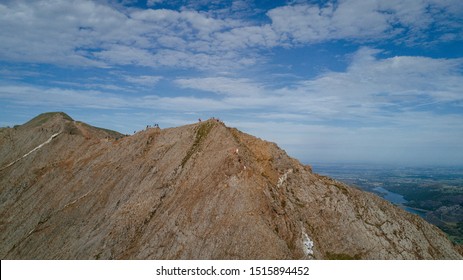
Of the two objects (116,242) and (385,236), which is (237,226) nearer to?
(116,242)

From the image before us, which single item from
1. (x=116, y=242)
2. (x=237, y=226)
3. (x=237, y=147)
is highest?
(x=237, y=147)

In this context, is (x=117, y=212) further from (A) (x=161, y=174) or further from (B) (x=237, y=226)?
(B) (x=237, y=226)

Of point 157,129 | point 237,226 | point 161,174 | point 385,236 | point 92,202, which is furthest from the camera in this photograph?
point 157,129

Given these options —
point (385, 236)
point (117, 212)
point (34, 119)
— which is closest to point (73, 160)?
point (117, 212)

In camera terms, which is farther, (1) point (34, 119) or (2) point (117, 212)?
(1) point (34, 119)

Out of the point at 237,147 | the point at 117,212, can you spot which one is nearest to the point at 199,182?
the point at 237,147

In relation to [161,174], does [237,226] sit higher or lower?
lower

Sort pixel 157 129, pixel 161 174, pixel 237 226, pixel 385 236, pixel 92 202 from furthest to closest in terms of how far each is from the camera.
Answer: pixel 157 129 → pixel 92 202 → pixel 161 174 → pixel 385 236 → pixel 237 226
